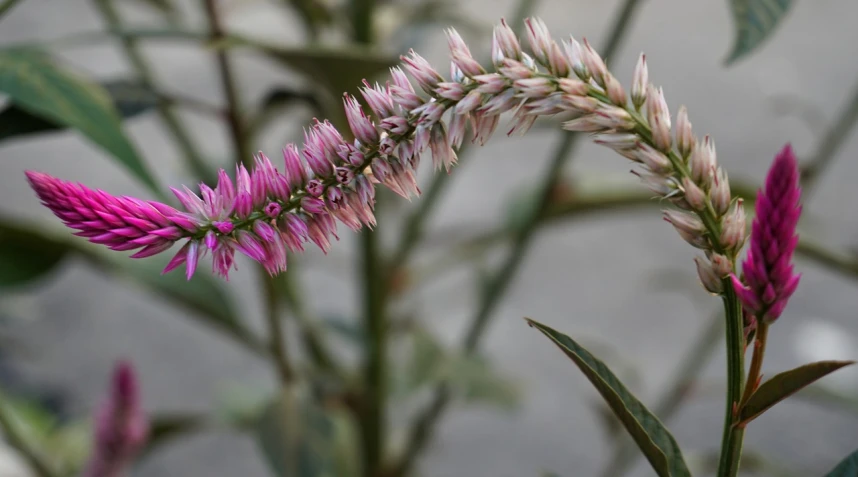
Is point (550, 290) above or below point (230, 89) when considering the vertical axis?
below

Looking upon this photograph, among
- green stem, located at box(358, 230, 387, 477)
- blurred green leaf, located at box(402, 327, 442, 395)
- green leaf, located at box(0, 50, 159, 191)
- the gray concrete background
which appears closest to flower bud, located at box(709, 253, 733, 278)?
green leaf, located at box(0, 50, 159, 191)

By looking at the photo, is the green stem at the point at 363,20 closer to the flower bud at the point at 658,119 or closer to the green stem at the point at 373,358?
the green stem at the point at 373,358

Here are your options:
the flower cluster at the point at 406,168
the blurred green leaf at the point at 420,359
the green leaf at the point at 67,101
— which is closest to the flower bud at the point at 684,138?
the flower cluster at the point at 406,168

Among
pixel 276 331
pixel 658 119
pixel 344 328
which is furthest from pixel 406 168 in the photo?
pixel 344 328

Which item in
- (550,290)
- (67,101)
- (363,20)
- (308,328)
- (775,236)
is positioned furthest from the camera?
(550,290)

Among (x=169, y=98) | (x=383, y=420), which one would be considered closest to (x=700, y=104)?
(x=383, y=420)

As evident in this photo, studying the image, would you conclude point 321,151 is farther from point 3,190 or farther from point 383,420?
point 3,190

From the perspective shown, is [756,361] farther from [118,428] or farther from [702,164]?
[118,428]
